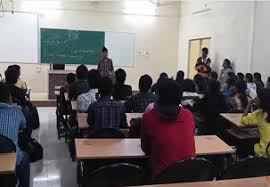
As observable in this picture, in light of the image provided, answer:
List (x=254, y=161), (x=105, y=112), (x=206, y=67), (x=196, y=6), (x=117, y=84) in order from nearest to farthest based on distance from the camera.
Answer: (x=254, y=161) → (x=105, y=112) → (x=117, y=84) → (x=206, y=67) → (x=196, y=6)

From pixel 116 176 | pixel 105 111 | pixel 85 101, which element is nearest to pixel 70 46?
pixel 85 101

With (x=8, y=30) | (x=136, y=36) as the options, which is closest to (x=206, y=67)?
(x=136, y=36)

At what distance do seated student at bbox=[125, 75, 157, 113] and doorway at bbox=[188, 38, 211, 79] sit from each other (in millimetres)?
5731

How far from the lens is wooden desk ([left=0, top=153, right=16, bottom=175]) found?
2.18m

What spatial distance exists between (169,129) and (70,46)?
847 centimetres

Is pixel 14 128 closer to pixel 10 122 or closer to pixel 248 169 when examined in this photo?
pixel 10 122

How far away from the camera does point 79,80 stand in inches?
208

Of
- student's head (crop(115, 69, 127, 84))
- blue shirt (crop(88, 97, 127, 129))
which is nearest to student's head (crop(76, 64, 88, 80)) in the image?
student's head (crop(115, 69, 127, 84))

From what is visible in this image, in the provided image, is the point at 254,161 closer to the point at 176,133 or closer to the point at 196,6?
the point at 176,133

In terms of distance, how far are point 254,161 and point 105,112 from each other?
5.46 ft

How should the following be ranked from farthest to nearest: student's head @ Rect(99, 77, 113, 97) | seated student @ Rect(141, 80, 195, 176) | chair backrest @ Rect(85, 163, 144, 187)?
student's head @ Rect(99, 77, 113, 97) → seated student @ Rect(141, 80, 195, 176) → chair backrest @ Rect(85, 163, 144, 187)

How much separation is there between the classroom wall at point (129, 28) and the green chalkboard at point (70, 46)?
0.20 metres

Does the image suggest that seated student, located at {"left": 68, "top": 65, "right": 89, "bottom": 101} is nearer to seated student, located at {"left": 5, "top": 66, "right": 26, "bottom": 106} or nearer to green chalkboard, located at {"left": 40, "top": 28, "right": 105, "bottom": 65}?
seated student, located at {"left": 5, "top": 66, "right": 26, "bottom": 106}

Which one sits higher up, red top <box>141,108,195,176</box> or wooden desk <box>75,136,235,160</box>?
red top <box>141,108,195,176</box>
